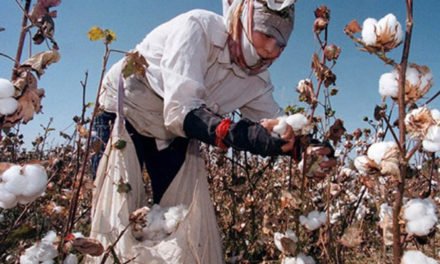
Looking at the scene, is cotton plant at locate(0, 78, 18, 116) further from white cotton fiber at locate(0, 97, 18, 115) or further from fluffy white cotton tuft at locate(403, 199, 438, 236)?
fluffy white cotton tuft at locate(403, 199, 438, 236)

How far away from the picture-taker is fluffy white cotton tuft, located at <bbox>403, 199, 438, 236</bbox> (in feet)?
2.62

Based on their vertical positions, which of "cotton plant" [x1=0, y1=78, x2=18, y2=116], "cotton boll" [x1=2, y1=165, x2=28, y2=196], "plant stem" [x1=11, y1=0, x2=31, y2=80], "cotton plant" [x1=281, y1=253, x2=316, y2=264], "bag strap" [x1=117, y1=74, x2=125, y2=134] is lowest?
"cotton plant" [x1=281, y1=253, x2=316, y2=264]

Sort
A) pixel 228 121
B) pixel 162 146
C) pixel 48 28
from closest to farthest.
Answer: pixel 48 28 → pixel 228 121 → pixel 162 146

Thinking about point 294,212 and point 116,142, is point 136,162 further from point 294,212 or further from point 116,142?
point 294,212

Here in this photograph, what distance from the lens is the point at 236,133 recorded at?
1522 mm

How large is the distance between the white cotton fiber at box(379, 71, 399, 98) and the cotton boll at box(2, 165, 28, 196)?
2.21 feet

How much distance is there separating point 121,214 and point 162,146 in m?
0.42

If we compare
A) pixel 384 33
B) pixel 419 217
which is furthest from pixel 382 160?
pixel 384 33

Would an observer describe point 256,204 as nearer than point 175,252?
No

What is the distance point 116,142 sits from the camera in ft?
5.91

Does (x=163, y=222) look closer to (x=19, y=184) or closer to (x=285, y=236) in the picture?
(x=285, y=236)

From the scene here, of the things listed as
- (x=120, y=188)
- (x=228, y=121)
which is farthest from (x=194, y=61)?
(x=120, y=188)

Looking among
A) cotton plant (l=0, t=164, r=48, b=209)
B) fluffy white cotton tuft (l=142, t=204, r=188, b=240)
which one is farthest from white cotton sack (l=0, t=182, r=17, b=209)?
fluffy white cotton tuft (l=142, t=204, r=188, b=240)

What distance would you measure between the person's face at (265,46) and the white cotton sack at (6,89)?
3.67ft
